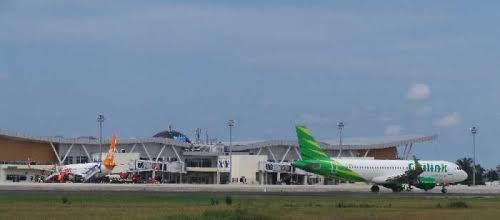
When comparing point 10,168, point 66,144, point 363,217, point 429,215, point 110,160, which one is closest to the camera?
point 363,217

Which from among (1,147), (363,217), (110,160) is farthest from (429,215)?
(1,147)

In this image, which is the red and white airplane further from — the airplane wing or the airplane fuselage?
the airplane wing

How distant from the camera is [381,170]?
4508 inches

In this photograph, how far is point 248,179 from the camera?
173375 mm

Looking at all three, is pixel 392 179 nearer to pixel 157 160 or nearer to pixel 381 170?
pixel 381 170

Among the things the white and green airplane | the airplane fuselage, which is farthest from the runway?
the airplane fuselage

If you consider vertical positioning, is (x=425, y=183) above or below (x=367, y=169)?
below

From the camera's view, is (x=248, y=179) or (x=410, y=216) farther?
(x=248, y=179)

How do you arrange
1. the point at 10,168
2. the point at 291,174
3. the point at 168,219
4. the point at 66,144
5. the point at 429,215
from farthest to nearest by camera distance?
the point at 66,144 < the point at 291,174 < the point at 10,168 < the point at 429,215 < the point at 168,219

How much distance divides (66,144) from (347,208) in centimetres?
14149

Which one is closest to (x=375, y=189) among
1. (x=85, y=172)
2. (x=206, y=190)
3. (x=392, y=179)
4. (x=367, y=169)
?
(x=392, y=179)

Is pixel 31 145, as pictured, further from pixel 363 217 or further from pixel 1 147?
pixel 363 217

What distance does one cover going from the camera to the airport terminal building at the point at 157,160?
170 m

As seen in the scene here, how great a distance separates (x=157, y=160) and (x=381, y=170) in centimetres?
8442
